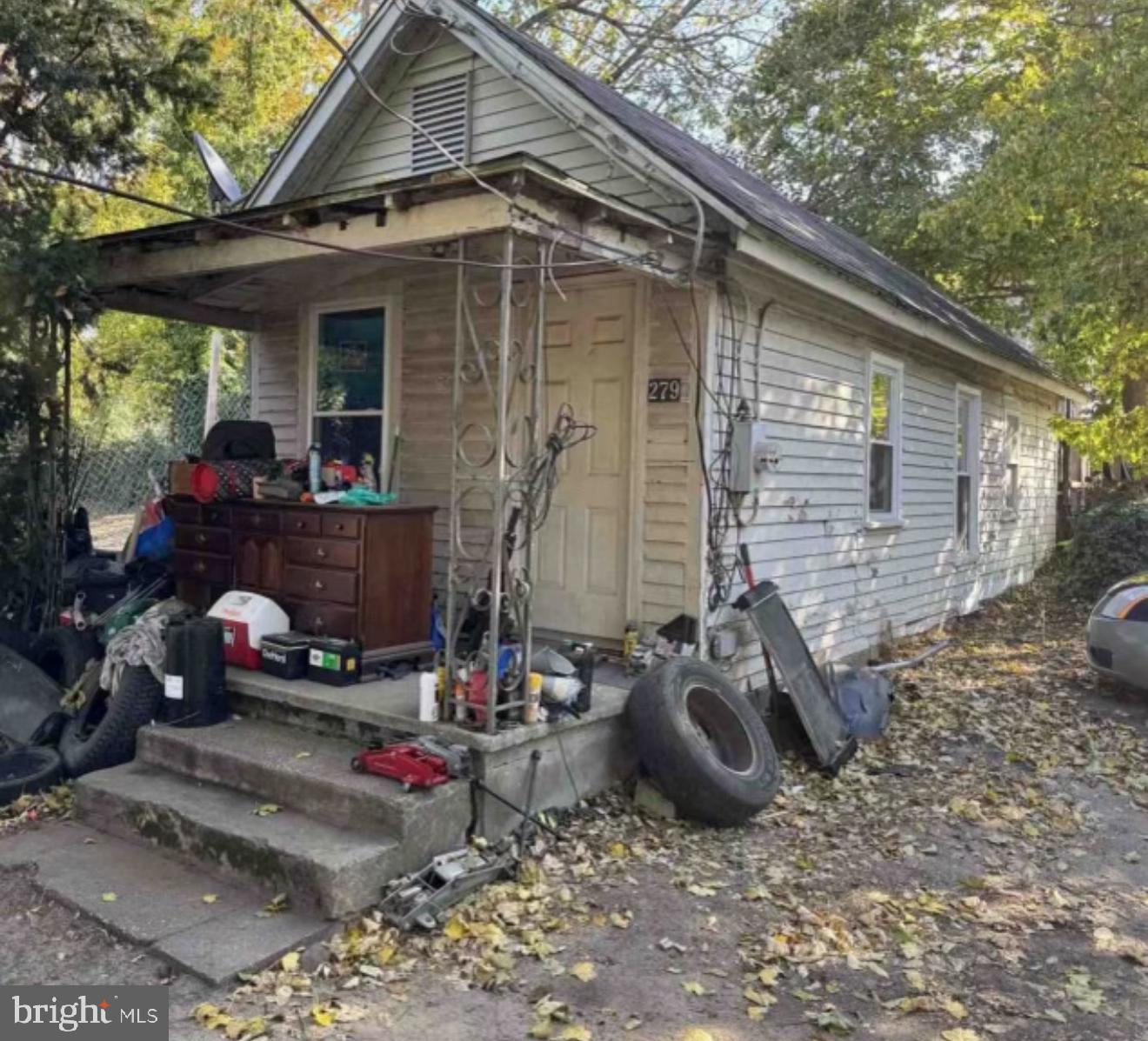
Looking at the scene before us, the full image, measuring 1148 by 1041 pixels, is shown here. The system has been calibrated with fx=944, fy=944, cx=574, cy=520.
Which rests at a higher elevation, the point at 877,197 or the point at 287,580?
the point at 877,197

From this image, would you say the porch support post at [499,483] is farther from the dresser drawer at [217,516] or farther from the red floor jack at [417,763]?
the dresser drawer at [217,516]

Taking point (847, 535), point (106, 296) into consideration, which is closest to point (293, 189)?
point (106, 296)

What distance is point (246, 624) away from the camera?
5.35m

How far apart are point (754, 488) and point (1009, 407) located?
7.76 metres

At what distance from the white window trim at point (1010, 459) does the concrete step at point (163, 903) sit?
1109 cm

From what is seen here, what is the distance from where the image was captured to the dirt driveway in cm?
303

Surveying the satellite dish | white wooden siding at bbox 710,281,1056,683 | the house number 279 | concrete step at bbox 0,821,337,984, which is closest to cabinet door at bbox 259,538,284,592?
concrete step at bbox 0,821,337,984

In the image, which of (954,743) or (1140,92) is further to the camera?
(1140,92)

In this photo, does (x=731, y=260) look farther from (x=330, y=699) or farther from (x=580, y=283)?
(x=330, y=699)

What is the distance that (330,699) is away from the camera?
4742mm

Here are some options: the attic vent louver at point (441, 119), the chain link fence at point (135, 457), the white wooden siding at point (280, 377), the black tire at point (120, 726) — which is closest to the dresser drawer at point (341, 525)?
the black tire at point (120, 726)

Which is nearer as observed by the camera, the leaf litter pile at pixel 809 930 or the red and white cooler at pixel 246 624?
the leaf litter pile at pixel 809 930

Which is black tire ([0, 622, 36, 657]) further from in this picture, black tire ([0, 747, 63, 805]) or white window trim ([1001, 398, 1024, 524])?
white window trim ([1001, 398, 1024, 524])

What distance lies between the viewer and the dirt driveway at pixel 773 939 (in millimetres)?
3033
